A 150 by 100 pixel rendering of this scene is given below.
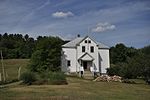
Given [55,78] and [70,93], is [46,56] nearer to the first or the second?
[55,78]

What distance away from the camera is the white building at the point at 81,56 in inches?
2643

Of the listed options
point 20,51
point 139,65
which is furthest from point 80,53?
point 20,51

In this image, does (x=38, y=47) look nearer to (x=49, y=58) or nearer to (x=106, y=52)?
(x=49, y=58)

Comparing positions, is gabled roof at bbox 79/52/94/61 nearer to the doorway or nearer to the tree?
the doorway

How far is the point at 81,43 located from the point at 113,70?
8427mm

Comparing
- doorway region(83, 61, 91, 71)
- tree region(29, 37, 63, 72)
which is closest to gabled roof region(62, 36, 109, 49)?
tree region(29, 37, 63, 72)

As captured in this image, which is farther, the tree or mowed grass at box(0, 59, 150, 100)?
the tree

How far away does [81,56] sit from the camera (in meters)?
66.9

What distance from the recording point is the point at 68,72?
67812mm

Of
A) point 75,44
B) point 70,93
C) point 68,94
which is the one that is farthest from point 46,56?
point 68,94

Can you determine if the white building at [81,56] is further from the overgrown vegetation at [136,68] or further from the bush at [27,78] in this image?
the bush at [27,78]

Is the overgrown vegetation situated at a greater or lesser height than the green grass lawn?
greater

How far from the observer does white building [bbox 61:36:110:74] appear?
67.1m

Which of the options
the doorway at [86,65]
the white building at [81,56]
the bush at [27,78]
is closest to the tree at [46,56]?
the white building at [81,56]
